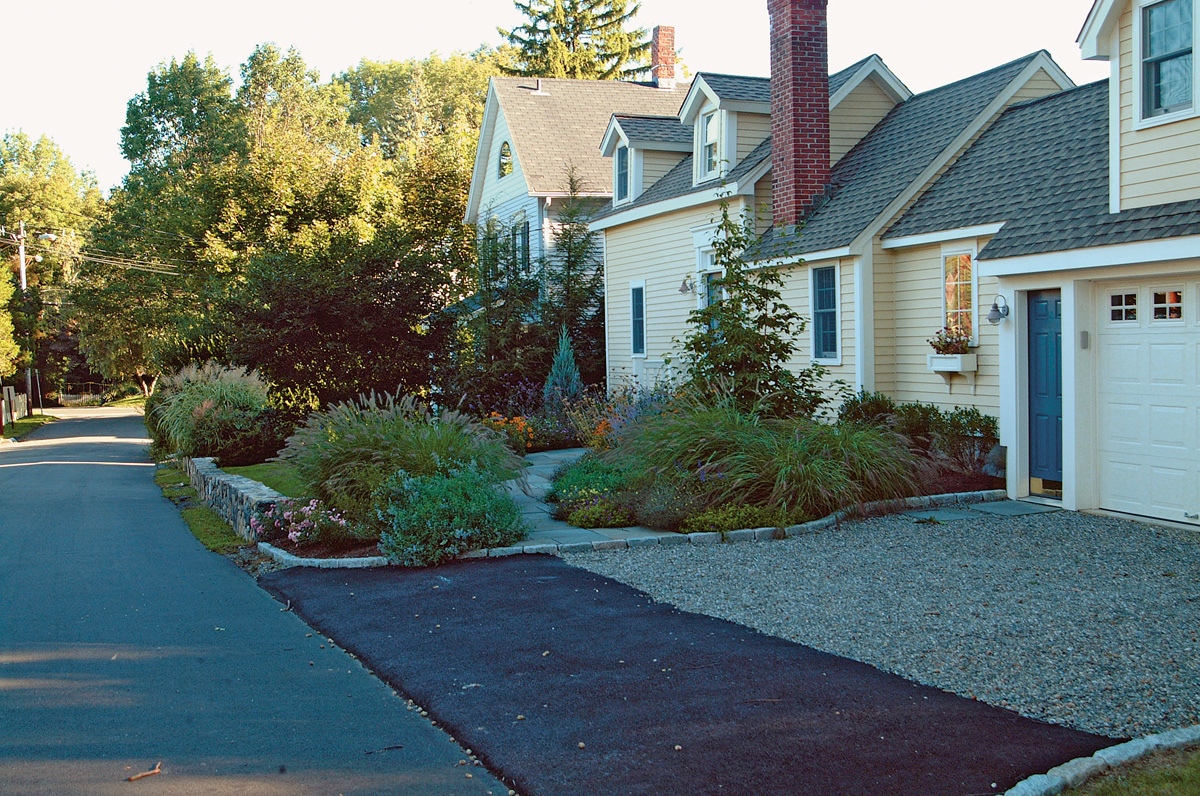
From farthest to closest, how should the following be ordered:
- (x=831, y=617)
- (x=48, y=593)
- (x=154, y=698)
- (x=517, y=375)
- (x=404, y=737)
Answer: (x=517, y=375) → (x=48, y=593) → (x=831, y=617) → (x=154, y=698) → (x=404, y=737)

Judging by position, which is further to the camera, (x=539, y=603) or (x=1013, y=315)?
(x=1013, y=315)

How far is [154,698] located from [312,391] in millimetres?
15130

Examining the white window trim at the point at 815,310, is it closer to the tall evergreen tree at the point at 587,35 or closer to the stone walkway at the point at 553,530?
the stone walkway at the point at 553,530

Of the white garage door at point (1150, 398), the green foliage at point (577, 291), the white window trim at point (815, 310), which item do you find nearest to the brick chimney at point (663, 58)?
the green foliage at point (577, 291)

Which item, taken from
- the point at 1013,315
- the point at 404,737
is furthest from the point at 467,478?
the point at 1013,315

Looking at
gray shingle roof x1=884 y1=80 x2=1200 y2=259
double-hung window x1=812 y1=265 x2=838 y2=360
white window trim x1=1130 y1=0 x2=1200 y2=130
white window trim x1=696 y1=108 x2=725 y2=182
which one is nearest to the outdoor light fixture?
gray shingle roof x1=884 y1=80 x2=1200 y2=259

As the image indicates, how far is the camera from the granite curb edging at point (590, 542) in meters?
9.47

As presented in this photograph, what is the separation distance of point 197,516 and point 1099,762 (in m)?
13.0

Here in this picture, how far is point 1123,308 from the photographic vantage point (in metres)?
10.4

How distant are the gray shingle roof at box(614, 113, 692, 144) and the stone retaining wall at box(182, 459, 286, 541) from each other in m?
11.5

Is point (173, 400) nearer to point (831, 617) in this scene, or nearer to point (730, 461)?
point (730, 461)

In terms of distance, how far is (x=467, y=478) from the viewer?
9906 mm

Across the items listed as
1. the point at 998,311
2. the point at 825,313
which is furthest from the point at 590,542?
the point at 825,313

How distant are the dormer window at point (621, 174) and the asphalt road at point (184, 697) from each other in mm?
14691
